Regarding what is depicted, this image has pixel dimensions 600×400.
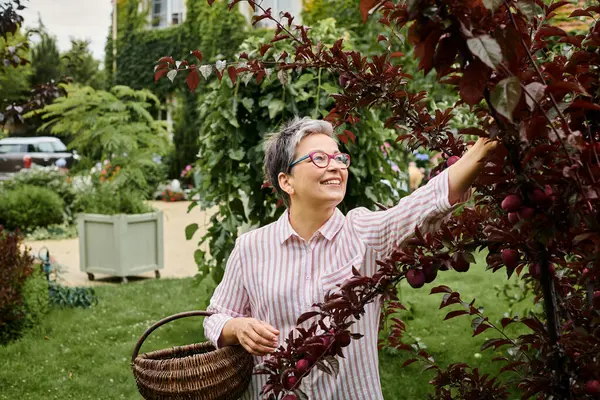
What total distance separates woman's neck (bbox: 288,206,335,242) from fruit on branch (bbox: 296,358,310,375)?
85cm

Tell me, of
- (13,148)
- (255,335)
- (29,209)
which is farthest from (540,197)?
(13,148)

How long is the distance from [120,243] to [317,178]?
545cm

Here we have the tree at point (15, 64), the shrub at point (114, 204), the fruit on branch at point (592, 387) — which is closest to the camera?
the fruit on branch at point (592, 387)

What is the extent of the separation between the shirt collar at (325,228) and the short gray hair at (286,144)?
0.60ft

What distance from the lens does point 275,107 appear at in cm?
428

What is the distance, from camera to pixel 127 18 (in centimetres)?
2033

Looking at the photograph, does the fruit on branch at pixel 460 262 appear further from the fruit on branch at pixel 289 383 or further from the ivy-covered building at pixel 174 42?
the ivy-covered building at pixel 174 42

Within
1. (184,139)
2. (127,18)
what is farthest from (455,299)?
(127,18)

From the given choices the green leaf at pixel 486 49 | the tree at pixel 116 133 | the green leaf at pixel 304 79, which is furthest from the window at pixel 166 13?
the green leaf at pixel 486 49

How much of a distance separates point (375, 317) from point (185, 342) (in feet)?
10.5

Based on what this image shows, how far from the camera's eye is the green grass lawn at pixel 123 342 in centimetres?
438

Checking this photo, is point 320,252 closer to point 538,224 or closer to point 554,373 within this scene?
point 554,373

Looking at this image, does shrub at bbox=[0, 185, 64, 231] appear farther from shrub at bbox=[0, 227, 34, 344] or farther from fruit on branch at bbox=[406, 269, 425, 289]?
fruit on branch at bbox=[406, 269, 425, 289]

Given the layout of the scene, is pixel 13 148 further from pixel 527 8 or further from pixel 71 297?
pixel 527 8
